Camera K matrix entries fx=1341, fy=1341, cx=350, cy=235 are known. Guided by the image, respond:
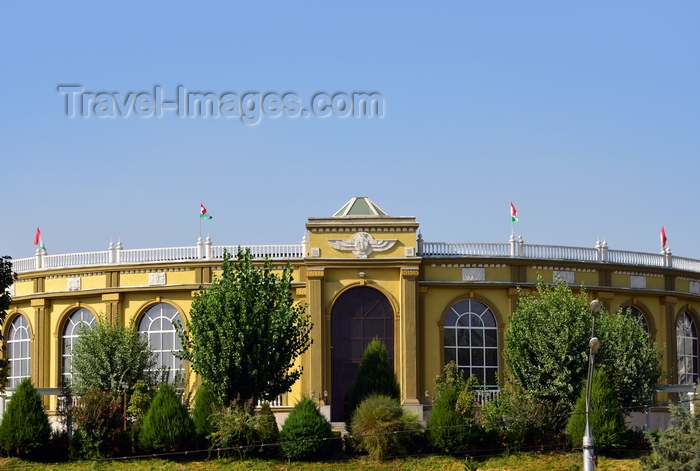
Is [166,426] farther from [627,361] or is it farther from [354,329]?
[627,361]

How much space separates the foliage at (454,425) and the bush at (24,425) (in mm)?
14088

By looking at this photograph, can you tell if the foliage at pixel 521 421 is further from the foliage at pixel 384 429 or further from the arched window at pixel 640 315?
the arched window at pixel 640 315

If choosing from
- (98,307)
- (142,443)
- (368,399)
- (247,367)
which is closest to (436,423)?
(368,399)

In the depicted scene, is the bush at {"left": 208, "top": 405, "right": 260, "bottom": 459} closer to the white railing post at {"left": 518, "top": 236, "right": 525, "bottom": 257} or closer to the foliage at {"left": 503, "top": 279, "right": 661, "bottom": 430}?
the foliage at {"left": 503, "top": 279, "right": 661, "bottom": 430}

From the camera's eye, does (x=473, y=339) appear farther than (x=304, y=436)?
Yes

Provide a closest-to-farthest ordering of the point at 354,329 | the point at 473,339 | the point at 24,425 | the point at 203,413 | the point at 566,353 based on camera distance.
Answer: the point at 24,425
the point at 203,413
the point at 566,353
the point at 354,329
the point at 473,339

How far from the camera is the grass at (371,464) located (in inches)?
1853

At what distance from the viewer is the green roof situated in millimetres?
59156

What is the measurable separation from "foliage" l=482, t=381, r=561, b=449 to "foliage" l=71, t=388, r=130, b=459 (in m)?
13.5

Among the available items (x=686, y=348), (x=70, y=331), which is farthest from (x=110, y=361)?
(x=686, y=348)

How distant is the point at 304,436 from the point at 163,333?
1409 cm

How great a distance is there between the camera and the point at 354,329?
57.8m

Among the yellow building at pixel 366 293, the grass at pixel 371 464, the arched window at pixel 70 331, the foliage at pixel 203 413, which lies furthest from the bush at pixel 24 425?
the arched window at pixel 70 331

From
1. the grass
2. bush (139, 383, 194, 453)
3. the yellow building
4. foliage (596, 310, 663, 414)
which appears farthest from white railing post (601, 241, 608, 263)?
bush (139, 383, 194, 453)
